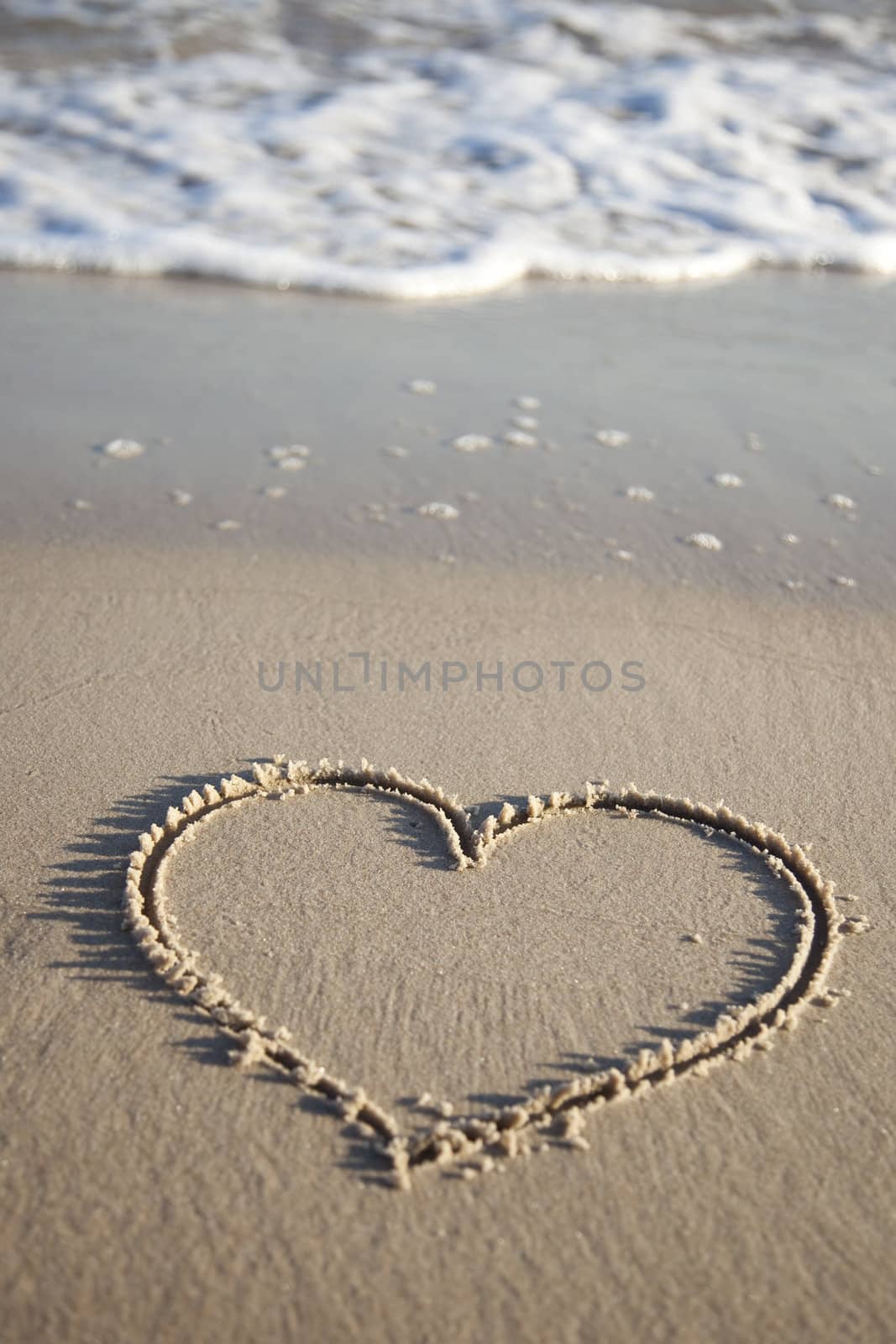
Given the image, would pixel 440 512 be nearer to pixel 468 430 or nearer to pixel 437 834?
pixel 468 430

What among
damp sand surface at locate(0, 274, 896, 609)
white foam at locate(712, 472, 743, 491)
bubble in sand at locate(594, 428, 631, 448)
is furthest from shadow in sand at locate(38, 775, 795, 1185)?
bubble in sand at locate(594, 428, 631, 448)

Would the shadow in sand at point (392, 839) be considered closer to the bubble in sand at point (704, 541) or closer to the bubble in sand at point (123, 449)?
the bubble in sand at point (704, 541)

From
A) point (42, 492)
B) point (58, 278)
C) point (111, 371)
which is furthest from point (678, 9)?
point (42, 492)

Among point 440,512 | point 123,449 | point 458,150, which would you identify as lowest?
point 123,449

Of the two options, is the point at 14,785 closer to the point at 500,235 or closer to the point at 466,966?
the point at 466,966

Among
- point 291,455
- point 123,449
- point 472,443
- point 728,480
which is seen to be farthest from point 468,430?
point 123,449
